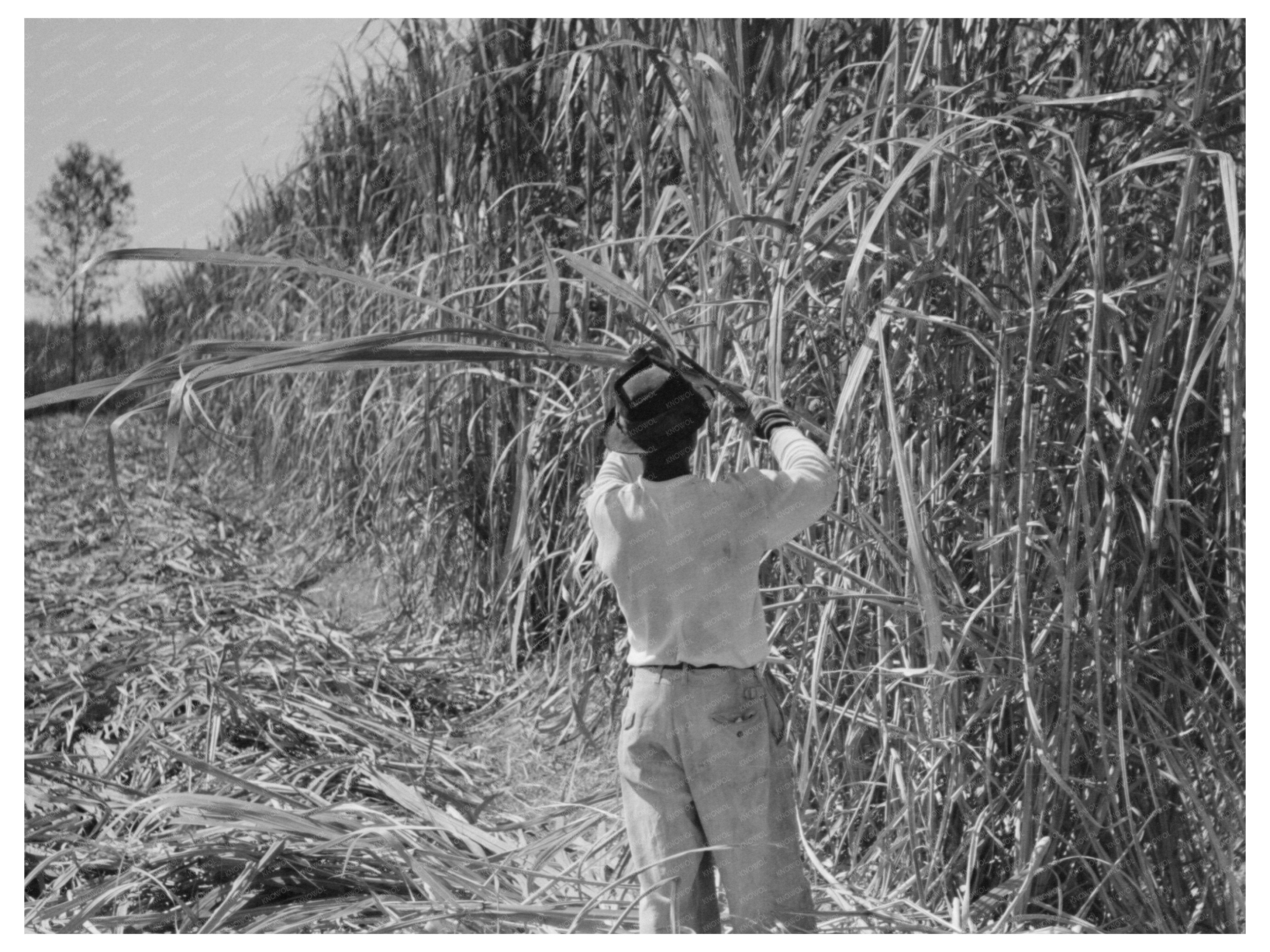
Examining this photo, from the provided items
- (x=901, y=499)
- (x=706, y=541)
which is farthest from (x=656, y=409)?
(x=901, y=499)

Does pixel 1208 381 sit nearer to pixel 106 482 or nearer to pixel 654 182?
pixel 654 182

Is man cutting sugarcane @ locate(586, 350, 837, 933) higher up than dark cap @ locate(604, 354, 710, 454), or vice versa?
dark cap @ locate(604, 354, 710, 454)

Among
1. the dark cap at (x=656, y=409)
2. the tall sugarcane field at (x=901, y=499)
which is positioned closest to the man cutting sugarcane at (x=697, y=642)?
the dark cap at (x=656, y=409)

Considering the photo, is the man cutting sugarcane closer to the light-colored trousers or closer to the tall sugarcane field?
the light-colored trousers

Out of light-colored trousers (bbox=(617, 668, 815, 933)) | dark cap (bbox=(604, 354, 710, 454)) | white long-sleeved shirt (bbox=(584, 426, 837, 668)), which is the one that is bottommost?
light-colored trousers (bbox=(617, 668, 815, 933))

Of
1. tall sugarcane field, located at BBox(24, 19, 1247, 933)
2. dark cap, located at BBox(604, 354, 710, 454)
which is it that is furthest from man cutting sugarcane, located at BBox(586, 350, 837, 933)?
tall sugarcane field, located at BBox(24, 19, 1247, 933)

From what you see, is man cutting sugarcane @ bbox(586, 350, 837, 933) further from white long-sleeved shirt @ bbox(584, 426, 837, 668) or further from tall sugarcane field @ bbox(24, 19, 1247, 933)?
tall sugarcane field @ bbox(24, 19, 1247, 933)

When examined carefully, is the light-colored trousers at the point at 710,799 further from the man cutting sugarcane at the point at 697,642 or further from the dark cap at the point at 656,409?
→ the dark cap at the point at 656,409

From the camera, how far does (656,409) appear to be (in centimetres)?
143

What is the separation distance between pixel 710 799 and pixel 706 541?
33cm

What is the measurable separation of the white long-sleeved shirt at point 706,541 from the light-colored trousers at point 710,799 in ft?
0.13

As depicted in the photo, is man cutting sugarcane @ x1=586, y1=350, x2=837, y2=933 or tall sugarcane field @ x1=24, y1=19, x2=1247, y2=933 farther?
tall sugarcane field @ x1=24, y1=19, x2=1247, y2=933

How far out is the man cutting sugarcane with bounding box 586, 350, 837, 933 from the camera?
143 cm

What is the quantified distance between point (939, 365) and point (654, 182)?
924 mm
